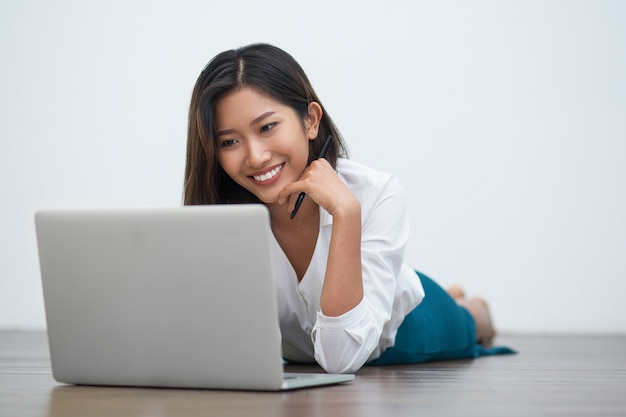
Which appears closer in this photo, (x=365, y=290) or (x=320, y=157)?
(x=365, y=290)

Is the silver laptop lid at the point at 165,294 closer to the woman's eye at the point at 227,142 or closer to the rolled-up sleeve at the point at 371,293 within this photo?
the rolled-up sleeve at the point at 371,293

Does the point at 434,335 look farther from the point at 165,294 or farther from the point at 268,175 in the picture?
the point at 165,294

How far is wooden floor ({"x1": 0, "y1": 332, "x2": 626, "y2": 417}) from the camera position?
1.27 m

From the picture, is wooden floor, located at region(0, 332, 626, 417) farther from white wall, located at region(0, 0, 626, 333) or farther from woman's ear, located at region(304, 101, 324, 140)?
white wall, located at region(0, 0, 626, 333)

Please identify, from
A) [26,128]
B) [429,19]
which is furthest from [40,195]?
[429,19]

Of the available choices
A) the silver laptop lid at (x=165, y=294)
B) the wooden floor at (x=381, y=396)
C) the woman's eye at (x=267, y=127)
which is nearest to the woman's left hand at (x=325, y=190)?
the woman's eye at (x=267, y=127)

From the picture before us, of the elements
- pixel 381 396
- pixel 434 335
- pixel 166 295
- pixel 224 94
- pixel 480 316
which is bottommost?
pixel 480 316

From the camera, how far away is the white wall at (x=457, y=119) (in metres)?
4.22

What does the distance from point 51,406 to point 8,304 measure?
339cm

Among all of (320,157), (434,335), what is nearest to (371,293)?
(320,157)

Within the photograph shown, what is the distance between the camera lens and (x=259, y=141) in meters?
1.88

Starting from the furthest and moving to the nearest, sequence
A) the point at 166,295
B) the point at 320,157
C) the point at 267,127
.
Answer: the point at 320,157 < the point at 267,127 < the point at 166,295

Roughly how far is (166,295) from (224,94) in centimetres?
64

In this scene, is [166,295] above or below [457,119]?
below
